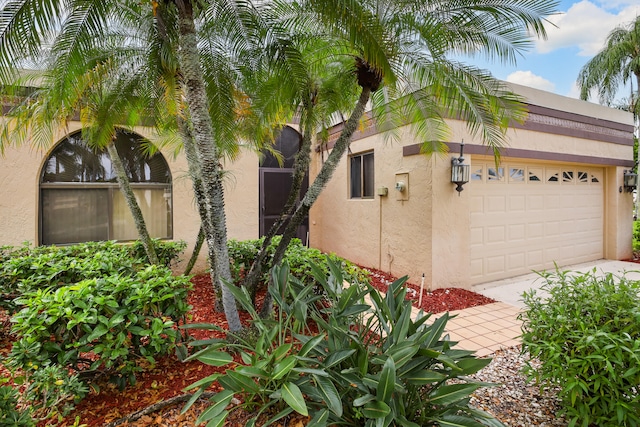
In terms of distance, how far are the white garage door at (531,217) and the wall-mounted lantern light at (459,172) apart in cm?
54

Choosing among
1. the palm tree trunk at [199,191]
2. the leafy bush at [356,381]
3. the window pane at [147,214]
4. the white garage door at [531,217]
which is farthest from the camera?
the window pane at [147,214]

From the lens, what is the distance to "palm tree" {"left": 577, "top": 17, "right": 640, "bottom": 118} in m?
10.2

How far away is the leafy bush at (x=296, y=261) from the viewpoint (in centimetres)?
424

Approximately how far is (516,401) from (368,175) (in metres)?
6.06

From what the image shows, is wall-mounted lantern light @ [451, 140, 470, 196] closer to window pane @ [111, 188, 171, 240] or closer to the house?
the house

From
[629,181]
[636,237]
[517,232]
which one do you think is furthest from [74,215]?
[636,237]

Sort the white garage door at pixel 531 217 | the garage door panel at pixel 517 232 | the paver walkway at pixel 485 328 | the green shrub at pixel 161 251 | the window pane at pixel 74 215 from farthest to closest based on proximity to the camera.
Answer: the garage door panel at pixel 517 232, the white garage door at pixel 531 217, the window pane at pixel 74 215, the green shrub at pixel 161 251, the paver walkway at pixel 485 328

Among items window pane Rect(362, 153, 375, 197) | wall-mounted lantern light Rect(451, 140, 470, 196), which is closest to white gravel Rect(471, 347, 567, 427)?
wall-mounted lantern light Rect(451, 140, 470, 196)

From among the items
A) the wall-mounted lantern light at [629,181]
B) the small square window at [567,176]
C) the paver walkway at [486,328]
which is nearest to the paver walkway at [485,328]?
the paver walkway at [486,328]

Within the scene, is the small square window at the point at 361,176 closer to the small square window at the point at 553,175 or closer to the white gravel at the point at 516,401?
the small square window at the point at 553,175

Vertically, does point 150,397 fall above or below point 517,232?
below

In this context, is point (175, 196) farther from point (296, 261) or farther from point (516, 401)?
point (516, 401)

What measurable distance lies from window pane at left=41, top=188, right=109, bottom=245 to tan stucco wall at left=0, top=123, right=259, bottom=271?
24 cm

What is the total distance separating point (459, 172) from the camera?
6.11 m
